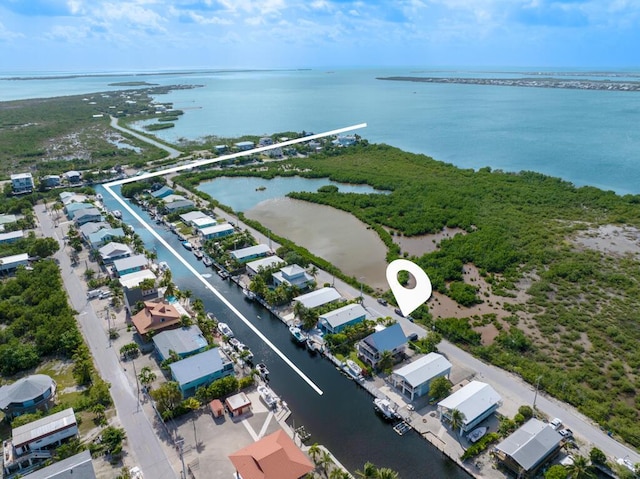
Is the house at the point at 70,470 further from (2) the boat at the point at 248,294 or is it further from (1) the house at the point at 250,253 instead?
(1) the house at the point at 250,253

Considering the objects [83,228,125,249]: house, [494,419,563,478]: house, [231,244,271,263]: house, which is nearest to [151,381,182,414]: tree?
[494,419,563,478]: house

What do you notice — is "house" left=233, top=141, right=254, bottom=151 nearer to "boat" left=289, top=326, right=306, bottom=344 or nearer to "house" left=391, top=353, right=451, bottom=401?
"boat" left=289, top=326, right=306, bottom=344

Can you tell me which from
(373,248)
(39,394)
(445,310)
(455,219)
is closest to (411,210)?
(455,219)

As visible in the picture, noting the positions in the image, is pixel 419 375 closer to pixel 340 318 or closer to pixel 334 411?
pixel 334 411

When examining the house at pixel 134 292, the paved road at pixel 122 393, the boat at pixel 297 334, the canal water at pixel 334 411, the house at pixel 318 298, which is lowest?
the canal water at pixel 334 411

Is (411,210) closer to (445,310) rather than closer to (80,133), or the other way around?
(445,310)

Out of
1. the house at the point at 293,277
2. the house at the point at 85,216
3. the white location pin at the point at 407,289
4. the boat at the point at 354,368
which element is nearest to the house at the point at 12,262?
the house at the point at 85,216
